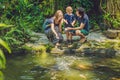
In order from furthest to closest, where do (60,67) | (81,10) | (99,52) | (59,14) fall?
(81,10), (59,14), (99,52), (60,67)

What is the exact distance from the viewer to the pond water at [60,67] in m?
7.01

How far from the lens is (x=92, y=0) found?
42.2 feet

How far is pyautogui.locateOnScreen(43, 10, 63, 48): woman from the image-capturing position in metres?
9.43

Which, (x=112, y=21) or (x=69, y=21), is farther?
(x=112, y=21)

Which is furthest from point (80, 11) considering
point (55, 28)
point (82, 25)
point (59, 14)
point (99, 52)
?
point (99, 52)

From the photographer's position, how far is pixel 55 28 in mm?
9750

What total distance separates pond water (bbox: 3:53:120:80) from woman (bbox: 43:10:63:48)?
69 cm

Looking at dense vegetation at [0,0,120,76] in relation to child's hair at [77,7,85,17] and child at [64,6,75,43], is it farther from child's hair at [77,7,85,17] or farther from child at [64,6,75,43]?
child's hair at [77,7,85,17]

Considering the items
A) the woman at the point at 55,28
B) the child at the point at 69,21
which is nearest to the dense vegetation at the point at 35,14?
the woman at the point at 55,28

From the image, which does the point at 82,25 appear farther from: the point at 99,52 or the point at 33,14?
the point at 33,14

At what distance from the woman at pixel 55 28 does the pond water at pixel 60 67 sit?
0.69m

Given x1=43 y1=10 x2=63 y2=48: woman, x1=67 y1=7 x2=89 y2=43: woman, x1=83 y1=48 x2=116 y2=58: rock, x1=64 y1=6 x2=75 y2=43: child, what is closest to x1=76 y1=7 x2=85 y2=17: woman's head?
x1=67 y1=7 x2=89 y2=43: woman

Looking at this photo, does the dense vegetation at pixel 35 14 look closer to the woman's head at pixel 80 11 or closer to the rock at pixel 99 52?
the woman's head at pixel 80 11

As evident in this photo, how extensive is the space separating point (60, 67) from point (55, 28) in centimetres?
221
